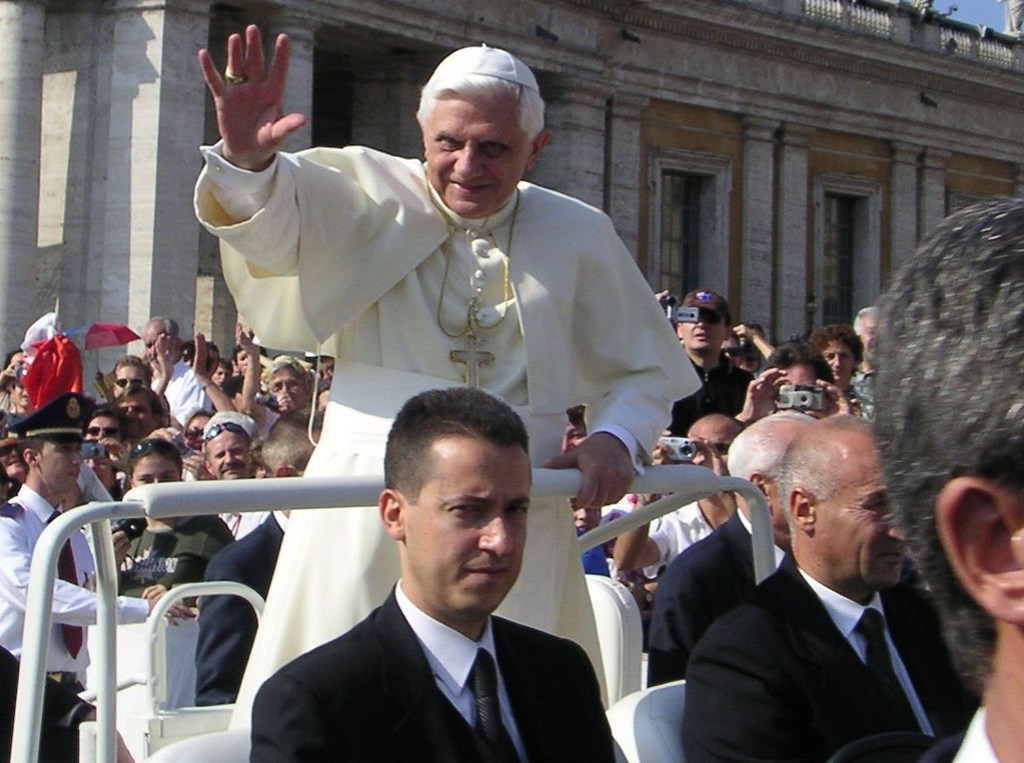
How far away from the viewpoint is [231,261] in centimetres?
411

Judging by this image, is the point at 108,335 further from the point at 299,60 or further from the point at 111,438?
the point at 111,438

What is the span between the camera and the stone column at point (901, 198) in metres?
36.3

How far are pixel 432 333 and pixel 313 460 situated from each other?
0.37 metres

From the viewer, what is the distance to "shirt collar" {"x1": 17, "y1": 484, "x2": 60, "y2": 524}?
22.0 feet

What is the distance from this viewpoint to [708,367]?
9.88 meters

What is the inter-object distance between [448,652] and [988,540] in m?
1.90

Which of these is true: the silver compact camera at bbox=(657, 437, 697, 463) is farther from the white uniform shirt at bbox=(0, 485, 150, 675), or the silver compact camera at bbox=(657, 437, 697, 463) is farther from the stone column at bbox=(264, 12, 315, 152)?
the stone column at bbox=(264, 12, 315, 152)

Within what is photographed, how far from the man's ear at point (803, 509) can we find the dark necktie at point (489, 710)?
0.93 metres

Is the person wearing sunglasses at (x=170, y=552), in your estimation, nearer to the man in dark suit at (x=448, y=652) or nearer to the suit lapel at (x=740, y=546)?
the suit lapel at (x=740, y=546)

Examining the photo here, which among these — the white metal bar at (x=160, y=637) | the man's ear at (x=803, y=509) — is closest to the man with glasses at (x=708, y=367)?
the white metal bar at (x=160, y=637)

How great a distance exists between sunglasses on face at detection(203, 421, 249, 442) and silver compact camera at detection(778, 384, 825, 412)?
224 centimetres

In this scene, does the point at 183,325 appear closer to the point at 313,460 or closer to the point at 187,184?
the point at 187,184

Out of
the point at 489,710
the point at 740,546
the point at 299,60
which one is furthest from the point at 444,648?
the point at 299,60

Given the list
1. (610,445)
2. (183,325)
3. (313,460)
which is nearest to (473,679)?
(610,445)
